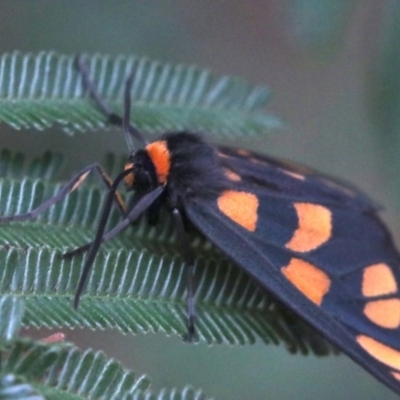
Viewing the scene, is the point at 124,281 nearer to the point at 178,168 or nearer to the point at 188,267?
the point at 188,267

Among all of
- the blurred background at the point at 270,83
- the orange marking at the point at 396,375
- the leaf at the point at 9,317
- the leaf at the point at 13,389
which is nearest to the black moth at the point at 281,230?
the orange marking at the point at 396,375

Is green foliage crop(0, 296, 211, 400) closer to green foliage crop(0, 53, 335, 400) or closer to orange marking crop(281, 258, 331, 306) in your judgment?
green foliage crop(0, 53, 335, 400)

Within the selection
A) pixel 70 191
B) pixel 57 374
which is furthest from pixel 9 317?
pixel 70 191

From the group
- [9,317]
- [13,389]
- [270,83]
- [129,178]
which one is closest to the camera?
[13,389]

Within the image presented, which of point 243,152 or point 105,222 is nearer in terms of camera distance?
point 105,222

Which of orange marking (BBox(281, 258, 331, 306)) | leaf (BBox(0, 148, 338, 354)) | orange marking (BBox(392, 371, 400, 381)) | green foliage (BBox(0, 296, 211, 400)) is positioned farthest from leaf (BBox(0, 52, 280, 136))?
orange marking (BBox(392, 371, 400, 381))

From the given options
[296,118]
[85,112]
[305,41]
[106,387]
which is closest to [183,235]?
[85,112]

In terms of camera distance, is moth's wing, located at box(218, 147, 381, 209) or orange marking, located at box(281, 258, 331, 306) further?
moth's wing, located at box(218, 147, 381, 209)
